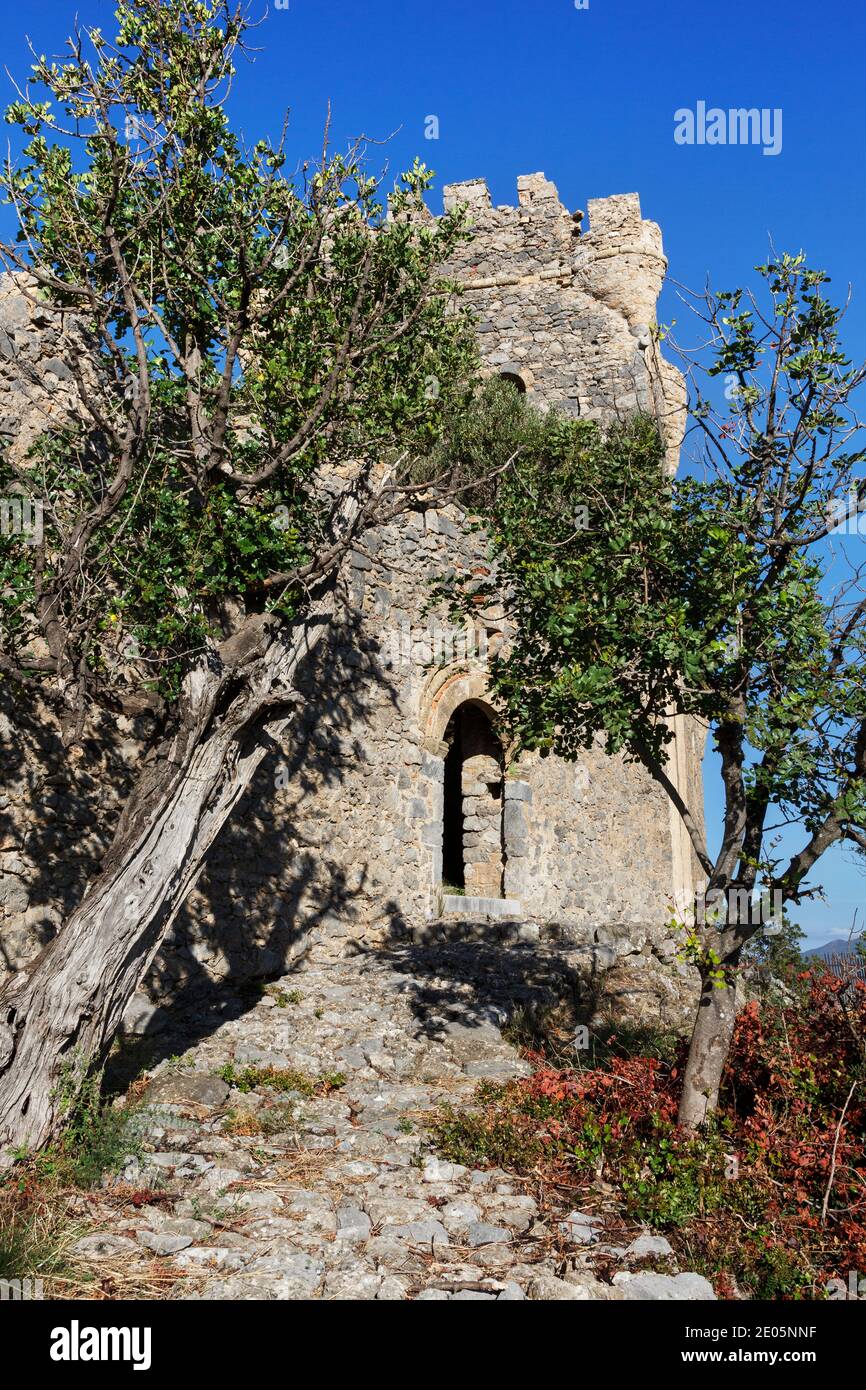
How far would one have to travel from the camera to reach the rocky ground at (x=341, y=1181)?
13.2 feet

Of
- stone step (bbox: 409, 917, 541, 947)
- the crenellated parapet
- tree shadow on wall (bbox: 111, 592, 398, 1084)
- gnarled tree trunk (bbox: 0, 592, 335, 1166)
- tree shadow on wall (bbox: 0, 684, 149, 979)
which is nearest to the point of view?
gnarled tree trunk (bbox: 0, 592, 335, 1166)

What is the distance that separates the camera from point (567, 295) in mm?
18531

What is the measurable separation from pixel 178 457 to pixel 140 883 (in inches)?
115

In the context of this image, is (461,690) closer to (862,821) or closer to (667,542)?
(667,542)

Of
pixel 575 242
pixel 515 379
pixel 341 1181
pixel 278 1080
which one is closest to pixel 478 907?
pixel 278 1080

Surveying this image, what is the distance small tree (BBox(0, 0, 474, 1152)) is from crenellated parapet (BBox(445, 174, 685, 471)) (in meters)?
10.2

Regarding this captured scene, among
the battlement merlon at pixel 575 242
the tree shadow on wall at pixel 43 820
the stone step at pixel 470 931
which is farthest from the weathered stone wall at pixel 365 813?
the battlement merlon at pixel 575 242

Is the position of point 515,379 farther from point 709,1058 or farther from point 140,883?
point 709,1058

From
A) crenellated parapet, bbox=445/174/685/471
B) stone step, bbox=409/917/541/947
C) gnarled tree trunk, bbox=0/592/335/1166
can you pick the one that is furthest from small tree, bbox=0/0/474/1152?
crenellated parapet, bbox=445/174/685/471

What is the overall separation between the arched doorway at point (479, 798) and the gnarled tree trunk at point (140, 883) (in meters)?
5.73

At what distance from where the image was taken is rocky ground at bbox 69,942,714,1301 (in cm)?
402

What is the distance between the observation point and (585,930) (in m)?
10.5

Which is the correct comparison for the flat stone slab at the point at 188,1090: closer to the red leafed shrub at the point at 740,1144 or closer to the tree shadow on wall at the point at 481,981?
the red leafed shrub at the point at 740,1144

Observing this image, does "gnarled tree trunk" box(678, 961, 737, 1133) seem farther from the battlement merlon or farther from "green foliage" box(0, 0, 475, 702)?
the battlement merlon
